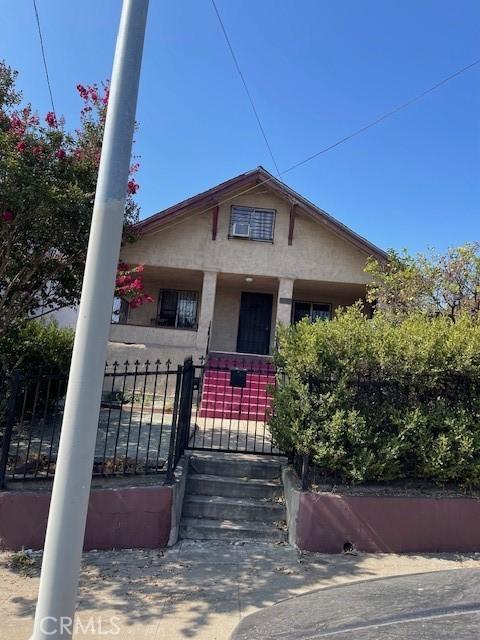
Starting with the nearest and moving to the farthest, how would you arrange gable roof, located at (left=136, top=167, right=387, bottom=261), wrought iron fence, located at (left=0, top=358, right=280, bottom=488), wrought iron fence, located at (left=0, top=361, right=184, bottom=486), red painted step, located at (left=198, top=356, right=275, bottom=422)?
wrought iron fence, located at (left=0, top=361, right=184, bottom=486) → wrought iron fence, located at (left=0, top=358, right=280, bottom=488) → red painted step, located at (left=198, top=356, right=275, bottom=422) → gable roof, located at (left=136, top=167, right=387, bottom=261)

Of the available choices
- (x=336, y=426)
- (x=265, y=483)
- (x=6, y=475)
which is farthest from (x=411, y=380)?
(x=6, y=475)

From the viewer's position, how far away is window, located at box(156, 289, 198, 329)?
47.8 ft

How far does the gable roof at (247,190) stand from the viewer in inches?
486

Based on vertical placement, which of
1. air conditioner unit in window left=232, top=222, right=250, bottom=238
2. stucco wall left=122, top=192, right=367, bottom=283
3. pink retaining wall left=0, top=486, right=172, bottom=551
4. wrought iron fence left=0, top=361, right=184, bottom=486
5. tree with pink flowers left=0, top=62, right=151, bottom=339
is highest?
air conditioner unit in window left=232, top=222, right=250, bottom=238

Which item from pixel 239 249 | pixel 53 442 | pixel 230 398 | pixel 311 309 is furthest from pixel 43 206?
pixel 311 309

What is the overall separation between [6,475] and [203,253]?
8.61 meters

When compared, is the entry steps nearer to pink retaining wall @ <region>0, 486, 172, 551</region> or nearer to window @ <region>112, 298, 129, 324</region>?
pink retaining wall @ <region>0, 486, 172, 551</region>

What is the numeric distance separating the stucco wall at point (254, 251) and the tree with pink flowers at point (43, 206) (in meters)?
5.88

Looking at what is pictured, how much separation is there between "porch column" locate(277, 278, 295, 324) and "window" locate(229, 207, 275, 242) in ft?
4.16

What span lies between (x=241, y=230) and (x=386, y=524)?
9.20 metres

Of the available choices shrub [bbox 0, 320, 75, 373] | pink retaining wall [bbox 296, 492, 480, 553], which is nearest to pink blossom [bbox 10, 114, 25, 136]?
shrub [bbox 0, 320, 75, 373]

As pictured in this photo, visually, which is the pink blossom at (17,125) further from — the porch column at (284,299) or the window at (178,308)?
the window at (178,308)

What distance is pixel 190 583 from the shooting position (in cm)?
408

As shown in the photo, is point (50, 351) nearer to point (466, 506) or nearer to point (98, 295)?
point (98, 295)
